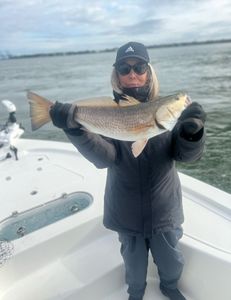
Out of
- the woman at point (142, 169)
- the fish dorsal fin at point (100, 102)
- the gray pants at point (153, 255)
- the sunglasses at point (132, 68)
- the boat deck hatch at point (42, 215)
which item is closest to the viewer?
the fish dorsal fin at point (100, 102)

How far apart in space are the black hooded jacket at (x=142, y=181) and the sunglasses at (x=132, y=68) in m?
0.41

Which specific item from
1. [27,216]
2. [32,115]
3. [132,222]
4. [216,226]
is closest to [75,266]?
[27,216]

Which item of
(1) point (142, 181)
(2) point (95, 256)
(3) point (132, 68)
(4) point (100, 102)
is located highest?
(3) point (132, 68)

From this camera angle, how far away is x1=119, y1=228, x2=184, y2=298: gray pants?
2576 millimetres

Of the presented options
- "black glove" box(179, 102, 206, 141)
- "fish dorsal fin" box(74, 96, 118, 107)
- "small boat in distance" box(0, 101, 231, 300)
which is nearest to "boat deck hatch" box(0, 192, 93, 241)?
"small boat in distance" box(0, 101, 231, 300)

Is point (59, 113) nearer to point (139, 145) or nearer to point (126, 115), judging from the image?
point (126, 115)

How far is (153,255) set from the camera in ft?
8.83

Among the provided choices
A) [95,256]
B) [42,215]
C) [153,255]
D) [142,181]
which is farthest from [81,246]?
[142,181]

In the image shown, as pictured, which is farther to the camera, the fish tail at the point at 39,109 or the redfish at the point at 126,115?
the fish tail at the point at 39,109

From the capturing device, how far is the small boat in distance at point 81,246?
2.82 m

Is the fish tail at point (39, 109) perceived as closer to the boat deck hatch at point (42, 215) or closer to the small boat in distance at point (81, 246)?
the small boat in distance at point (81, 246)

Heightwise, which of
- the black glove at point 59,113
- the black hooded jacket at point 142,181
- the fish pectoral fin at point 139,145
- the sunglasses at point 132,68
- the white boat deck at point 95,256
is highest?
the sunglasses at point 132,68

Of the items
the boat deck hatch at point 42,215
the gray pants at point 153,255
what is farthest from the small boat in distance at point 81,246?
the gray pants at point 153,255

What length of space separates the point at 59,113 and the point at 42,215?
164cm
